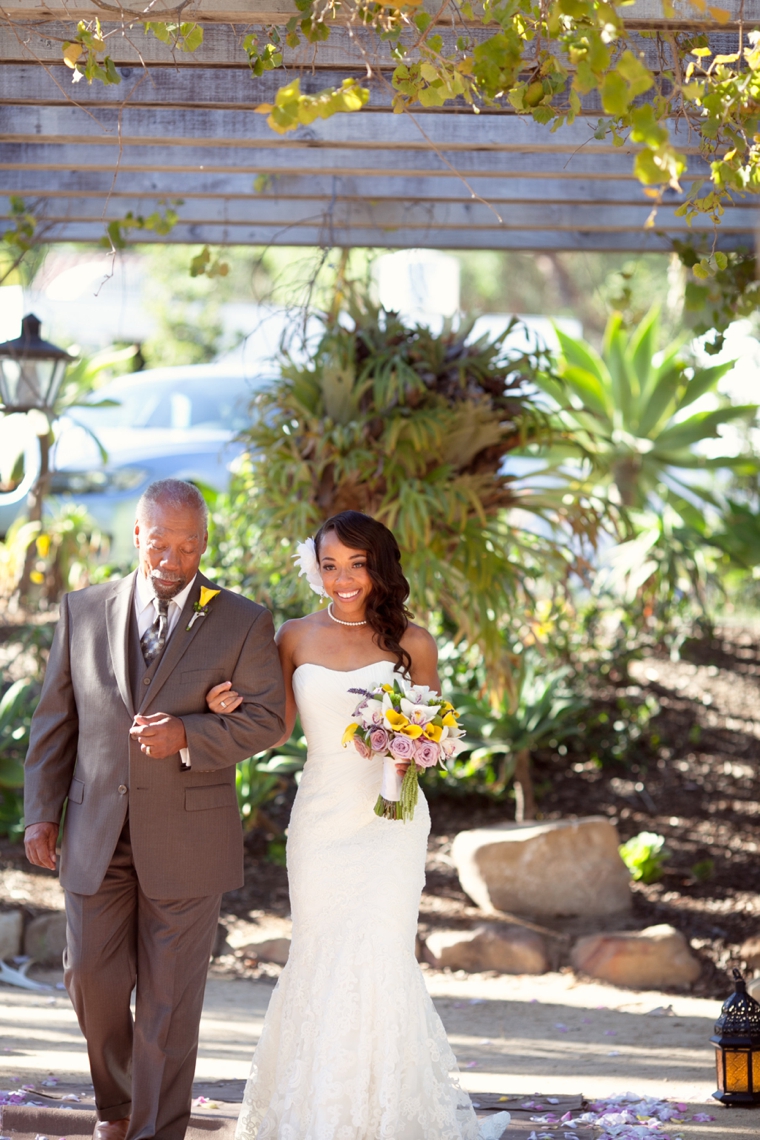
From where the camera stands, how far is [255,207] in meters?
6.70

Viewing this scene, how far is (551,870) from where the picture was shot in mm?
7215

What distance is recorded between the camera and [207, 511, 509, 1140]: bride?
367 cm

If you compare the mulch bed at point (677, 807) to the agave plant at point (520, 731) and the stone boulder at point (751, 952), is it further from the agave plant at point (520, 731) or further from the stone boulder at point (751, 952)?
the agave plant at point (520, 731)

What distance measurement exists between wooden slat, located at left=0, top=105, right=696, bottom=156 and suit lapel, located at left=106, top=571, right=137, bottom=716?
71.1 inches

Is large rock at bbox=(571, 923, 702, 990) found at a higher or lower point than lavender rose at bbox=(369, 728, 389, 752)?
lower

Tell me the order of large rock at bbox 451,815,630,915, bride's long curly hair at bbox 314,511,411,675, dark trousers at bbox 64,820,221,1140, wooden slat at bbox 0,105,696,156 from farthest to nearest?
large rock at bbox 451,815,630,915 → wooden slat at bbox 0,105,696,156 → bride's long curly hair at bbox 314,511,411,675 → dark trousers at bbox 64,820,221,1140

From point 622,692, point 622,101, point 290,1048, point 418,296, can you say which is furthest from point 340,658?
point 622,692

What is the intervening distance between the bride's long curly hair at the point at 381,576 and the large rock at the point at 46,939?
344cm

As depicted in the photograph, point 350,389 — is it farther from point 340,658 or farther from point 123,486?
point 123,486

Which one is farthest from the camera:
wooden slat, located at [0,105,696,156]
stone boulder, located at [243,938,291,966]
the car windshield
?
the car windshield

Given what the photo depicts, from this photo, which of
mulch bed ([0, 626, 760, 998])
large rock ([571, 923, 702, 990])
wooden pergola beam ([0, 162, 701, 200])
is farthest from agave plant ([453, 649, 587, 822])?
wooden pergola beam ([0, 162, 701, 200])

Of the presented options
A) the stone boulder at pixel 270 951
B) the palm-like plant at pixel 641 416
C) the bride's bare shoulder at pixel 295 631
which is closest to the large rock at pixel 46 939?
the stone boulder at pixel 270 951

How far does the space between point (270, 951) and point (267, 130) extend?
13.8 ft

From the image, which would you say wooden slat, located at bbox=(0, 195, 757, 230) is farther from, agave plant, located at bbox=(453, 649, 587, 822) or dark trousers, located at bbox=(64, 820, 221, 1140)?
dark trousers, located at bbox=(64, 820, 221, 1140)
